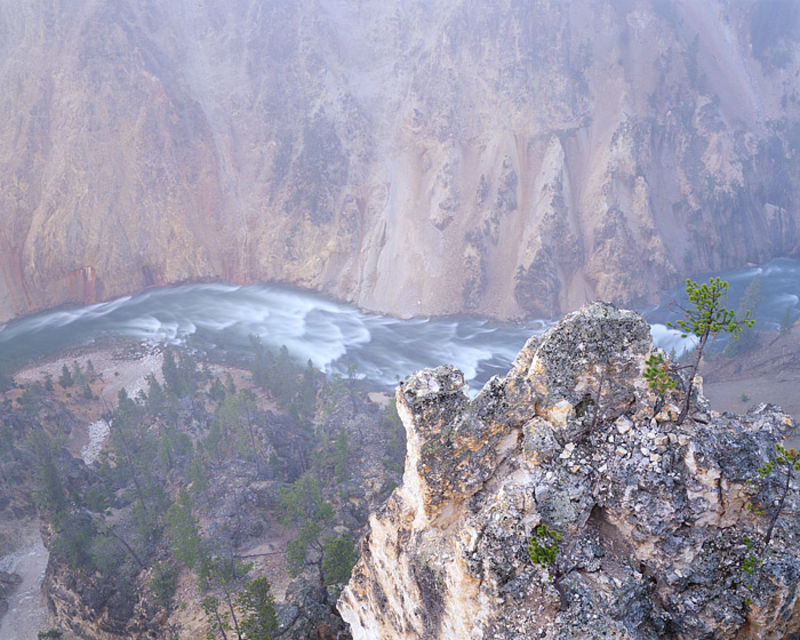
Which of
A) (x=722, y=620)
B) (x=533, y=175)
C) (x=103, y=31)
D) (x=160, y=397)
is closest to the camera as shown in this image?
(x=722, y=620)

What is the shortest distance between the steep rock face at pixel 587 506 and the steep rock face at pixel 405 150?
60115 mm

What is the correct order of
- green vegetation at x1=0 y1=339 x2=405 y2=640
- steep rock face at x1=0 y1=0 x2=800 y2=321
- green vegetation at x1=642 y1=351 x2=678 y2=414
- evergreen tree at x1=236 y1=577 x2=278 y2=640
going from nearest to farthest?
green vegetation at x1=642 y1=351 x2=678 y2=414, evergreen tree at x1=236 y1=577 x2=278 y2=640, green vegetation at x1=0 y1=339 x2=405 y2=640, steep rock face at x1=0 y1=0 x2=800 y2=321

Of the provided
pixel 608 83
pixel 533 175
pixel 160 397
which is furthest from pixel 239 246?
pixel 608 83

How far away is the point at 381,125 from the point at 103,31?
1699 inches

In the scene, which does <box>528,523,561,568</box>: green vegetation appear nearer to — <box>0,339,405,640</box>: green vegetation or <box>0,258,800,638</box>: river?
<box>0,339,405,640</box>: green vegetation

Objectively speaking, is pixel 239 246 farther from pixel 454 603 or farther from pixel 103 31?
pixel 454 603

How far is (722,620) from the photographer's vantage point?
1208cm

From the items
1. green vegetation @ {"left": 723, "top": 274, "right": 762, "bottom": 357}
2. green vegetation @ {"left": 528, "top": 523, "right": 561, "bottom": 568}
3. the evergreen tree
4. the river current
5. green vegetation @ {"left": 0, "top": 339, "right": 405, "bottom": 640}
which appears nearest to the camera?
green vegetation @ {"left": 528, "top": 523, "right": 561, "bottom": 568}

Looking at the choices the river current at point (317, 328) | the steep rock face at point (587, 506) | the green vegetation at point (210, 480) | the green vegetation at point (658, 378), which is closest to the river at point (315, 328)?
the river current at point (317, 328)

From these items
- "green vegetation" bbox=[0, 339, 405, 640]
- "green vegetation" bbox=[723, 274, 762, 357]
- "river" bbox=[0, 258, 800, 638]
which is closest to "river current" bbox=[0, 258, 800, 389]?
"river" bbox=[0, 258, 800, 638]

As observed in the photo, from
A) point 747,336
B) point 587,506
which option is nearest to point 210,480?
point 587,506

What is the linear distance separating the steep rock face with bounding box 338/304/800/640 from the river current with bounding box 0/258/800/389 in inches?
1820

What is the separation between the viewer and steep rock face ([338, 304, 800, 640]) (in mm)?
11992

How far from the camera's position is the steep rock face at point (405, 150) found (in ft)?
251
